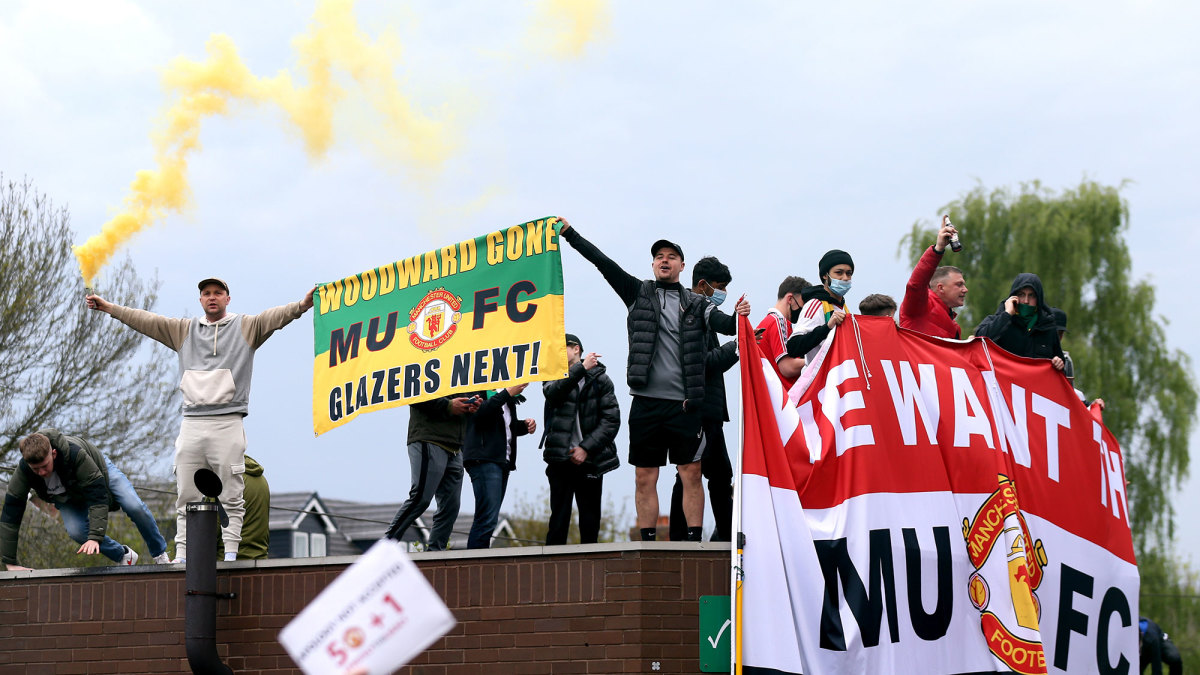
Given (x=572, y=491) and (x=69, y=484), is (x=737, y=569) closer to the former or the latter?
(x=572, y=491)

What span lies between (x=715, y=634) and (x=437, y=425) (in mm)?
2418

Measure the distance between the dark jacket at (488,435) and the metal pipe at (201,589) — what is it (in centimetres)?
175

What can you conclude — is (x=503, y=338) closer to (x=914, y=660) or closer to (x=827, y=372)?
(x=827, y=372)

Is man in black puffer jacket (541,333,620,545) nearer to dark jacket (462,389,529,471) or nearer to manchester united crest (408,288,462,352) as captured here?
dark jacket (462,389,529,471)

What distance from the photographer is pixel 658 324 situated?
28.9ft

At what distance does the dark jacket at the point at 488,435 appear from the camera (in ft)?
32.1

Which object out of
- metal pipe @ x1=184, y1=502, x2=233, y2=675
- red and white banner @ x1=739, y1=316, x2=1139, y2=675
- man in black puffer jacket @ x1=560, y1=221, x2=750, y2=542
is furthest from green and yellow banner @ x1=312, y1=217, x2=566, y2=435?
red and white banner @ x1=739, y1=316, x2=1139, y2=675

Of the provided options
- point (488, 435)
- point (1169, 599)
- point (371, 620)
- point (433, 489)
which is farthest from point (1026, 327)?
point (1169, 599)

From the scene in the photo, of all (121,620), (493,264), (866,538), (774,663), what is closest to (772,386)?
(866,538)

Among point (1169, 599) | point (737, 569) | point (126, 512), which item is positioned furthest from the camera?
point (1169, 599)

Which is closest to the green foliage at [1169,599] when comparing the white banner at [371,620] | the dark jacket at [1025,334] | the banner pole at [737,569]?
the dark jacket at [1025,334]

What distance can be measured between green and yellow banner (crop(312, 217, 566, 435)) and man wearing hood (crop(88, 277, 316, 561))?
473 millimetres

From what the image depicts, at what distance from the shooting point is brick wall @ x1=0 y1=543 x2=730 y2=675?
27.7ft

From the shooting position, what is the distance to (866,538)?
815cm
